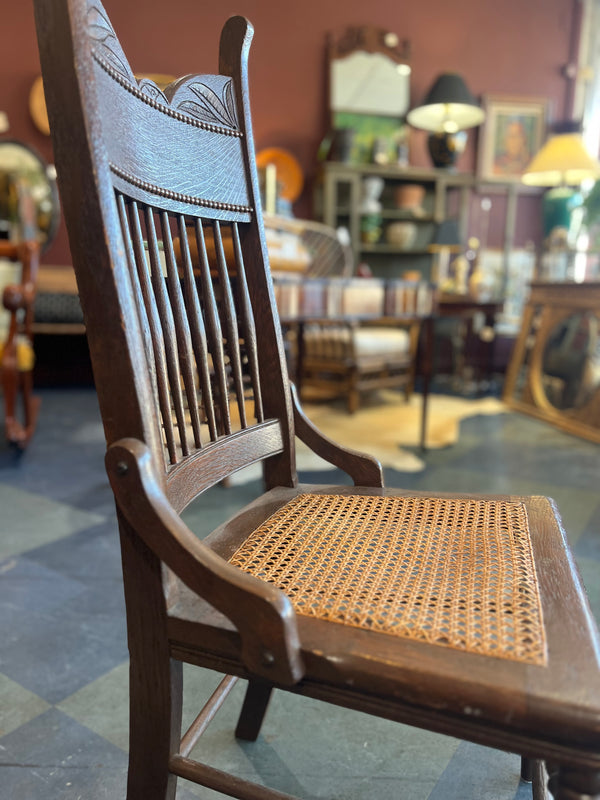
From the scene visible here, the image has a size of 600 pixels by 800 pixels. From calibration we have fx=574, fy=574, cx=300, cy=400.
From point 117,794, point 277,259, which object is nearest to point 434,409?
point 277,259

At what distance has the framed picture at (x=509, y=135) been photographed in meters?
5.14

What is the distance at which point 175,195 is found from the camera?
2.37ft

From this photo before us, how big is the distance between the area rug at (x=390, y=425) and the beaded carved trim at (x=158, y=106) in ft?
5.47

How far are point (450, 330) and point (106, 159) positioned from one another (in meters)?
4.84

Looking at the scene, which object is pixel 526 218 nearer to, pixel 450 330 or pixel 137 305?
pixel 450 330

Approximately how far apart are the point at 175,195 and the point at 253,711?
0.85m

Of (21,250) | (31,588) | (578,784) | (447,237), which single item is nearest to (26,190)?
(21,250)

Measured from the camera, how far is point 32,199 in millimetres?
4426

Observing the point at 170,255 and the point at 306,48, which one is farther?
the point at 306,48

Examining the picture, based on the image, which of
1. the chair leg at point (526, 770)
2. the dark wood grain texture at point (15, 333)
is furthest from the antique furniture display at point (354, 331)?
the chair leg at point (526, 770)

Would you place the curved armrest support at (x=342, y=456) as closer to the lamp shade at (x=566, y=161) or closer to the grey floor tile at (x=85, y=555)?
the grey floor tile at (x=85, y=555)

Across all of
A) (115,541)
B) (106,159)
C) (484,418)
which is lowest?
(484,418)

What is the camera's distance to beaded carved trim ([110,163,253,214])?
2.00 feet

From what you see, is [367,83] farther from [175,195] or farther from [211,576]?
[211,576]
